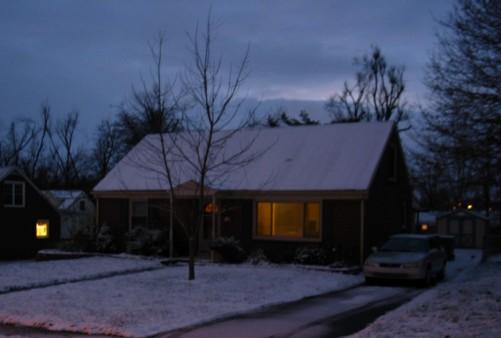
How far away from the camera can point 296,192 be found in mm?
24281

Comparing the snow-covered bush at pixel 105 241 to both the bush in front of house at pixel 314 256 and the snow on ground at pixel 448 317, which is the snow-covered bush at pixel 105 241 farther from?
the snow on ground at pixel 448 317

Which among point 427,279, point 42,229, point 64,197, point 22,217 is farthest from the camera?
point 64,197

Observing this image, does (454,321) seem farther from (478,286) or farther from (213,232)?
(213,232)

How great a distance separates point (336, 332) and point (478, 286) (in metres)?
6.46

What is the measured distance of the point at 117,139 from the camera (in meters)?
69.3

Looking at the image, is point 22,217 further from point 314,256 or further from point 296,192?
point 314,256

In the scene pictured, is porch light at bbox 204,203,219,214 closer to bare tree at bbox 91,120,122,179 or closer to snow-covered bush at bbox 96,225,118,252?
snow-covered bush at bbox 96,225,118,252

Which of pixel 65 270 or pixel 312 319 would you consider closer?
pixel 312 319

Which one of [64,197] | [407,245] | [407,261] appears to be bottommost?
[407,261]

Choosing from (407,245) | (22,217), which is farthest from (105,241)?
(22,217)

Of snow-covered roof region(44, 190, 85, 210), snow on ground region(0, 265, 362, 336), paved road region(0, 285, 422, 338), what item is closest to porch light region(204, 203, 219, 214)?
snow on ground region(0, 265, 362, 336)

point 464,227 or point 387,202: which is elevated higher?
point 387,202

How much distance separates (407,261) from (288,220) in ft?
21.7

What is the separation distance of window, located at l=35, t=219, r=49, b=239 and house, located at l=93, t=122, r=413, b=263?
12573 mm
